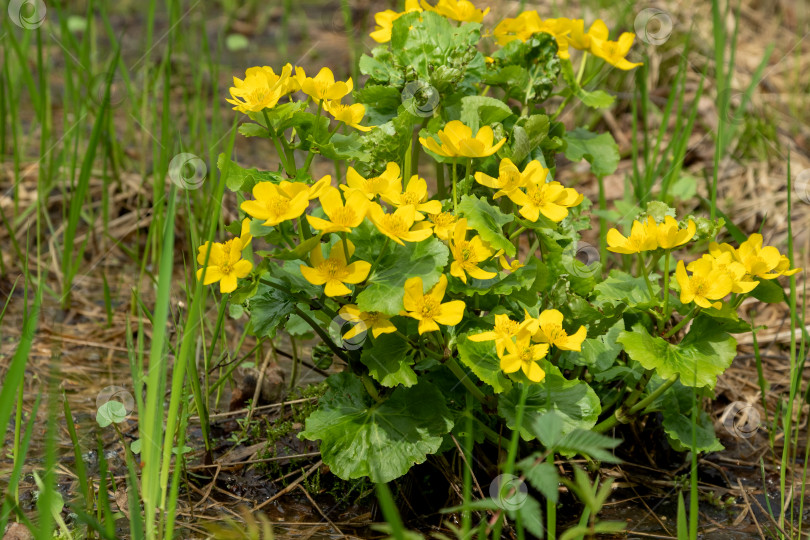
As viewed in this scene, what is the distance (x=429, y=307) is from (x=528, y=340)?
0.18m

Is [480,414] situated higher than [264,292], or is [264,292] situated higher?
[264,292]

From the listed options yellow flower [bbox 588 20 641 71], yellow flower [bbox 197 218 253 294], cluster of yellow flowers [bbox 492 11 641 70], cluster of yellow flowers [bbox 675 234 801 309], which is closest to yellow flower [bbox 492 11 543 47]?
cluster of yellow flowers [bbox 492 11 641 70]

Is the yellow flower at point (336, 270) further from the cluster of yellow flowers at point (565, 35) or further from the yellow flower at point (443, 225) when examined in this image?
the cluster of yellow flowers at point (565, 35)

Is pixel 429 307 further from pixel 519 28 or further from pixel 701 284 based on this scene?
pixel 519 28

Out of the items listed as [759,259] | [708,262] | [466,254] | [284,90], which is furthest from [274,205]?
[759,259]

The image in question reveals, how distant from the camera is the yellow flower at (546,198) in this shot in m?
1.47

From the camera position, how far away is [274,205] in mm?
1336

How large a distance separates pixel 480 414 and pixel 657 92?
3036 mm

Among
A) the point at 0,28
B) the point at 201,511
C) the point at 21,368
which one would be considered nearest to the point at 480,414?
the point at 201,511

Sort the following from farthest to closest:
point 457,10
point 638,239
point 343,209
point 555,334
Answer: point 457,10
point 638,239
point 555,334
point 343,209

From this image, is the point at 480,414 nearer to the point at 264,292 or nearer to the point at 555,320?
the point at 555,320

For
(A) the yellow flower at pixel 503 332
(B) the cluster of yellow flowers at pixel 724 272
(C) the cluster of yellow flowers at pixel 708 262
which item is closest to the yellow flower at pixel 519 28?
(C) the cluster of yellow flowers at pixel 708 262

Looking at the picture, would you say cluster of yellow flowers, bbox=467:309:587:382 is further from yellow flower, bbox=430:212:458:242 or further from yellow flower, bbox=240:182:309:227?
yellow flower, bbox=240:182:309:227

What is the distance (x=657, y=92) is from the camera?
420 cm
